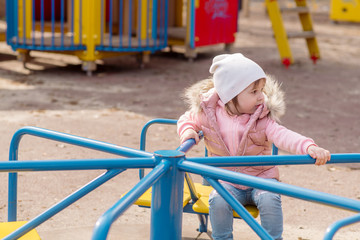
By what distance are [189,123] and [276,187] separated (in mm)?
1010

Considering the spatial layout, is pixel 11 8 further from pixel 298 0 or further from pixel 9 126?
pixel 298 0

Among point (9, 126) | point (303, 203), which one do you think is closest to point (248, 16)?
point (9, 126)

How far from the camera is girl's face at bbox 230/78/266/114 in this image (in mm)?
2504

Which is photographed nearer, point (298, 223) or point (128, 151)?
point (128, 151)

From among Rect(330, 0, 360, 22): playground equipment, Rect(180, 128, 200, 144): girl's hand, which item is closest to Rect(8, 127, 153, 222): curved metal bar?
Rect(180, 128, 200, 144): girl's hand

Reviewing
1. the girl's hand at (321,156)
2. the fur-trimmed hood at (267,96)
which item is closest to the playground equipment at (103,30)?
the fur-trimmed hood at (267,96)

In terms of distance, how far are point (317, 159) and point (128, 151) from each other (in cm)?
65

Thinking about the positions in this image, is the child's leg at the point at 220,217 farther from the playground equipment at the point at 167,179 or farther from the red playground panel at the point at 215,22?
the red playground panel at the point at 215,22

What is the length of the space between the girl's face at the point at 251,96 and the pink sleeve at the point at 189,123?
0.69 ft

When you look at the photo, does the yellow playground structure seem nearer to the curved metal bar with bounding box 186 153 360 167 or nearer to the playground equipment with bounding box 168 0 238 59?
the playground equipment with bounding box 168 0 238 59

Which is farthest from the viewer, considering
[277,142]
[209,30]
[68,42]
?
[209,30]

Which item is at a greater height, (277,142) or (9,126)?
(277,142)

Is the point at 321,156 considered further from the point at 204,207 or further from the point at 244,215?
the point at 204,207

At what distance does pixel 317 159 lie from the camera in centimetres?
206
